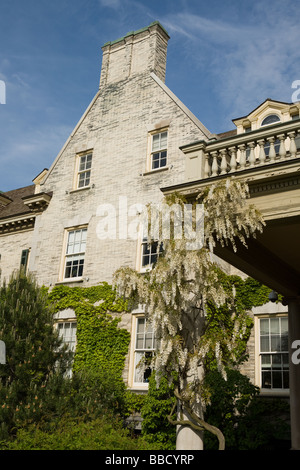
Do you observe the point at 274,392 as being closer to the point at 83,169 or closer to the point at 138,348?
the point at 138,348

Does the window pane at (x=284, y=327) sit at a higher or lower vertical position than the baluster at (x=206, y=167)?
lower

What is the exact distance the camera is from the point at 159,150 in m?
19.3

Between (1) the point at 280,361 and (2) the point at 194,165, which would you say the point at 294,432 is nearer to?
(1) the point at 280,361

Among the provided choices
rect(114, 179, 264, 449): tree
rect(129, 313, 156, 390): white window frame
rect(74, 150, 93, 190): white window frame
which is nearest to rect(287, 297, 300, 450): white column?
rect(114, 179, 264, 449): tree

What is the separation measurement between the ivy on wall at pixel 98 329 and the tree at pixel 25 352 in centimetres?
319

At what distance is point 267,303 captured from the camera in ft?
50.8

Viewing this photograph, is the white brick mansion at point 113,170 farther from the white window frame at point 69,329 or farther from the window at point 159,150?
the white window frame at point 69,329

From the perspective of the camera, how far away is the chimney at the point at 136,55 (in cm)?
2166

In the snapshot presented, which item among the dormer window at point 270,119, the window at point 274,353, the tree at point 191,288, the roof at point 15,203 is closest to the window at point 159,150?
the dormer window at point 270,119

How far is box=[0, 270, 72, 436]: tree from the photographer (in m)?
12.3

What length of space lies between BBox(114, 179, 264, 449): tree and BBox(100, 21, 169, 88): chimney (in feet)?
45.5

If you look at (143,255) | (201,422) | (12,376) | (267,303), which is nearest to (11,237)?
(143,255)

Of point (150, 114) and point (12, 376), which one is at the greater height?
point (150, 114)

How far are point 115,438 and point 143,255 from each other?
977 cm
